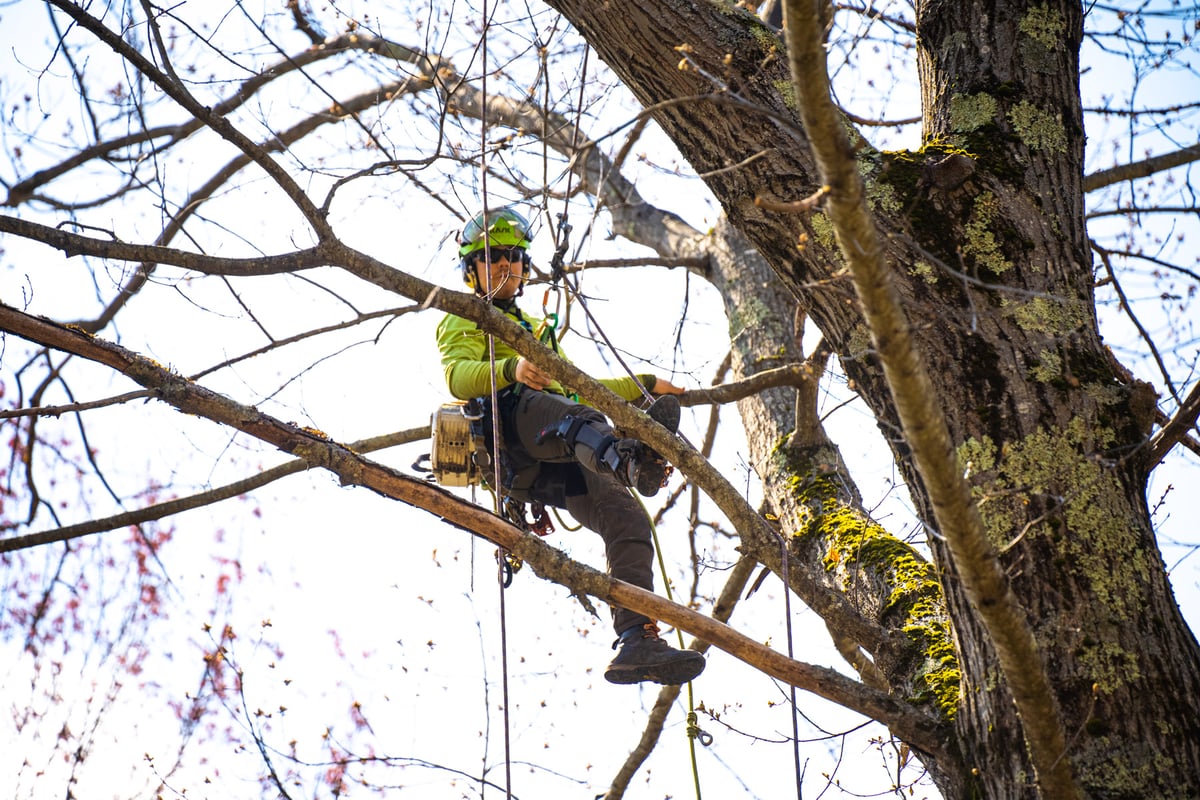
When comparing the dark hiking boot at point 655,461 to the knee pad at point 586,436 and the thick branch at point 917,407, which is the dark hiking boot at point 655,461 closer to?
the knee pad at point 586,436

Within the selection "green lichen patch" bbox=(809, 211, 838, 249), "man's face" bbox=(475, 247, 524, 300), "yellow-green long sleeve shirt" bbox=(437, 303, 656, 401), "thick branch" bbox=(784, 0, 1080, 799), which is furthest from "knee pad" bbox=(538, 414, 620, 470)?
"thick branch" bbox=(784, 0, 1080, 799)

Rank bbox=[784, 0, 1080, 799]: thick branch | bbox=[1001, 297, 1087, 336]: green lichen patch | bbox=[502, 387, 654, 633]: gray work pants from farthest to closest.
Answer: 1. bbox=[502, 387, 654, 633]: gray work pants
2. bbox=[1001, 297, 1087, 336]: green lichen patch
3. bbox=[784, 0, 1080, 799]: thick branch

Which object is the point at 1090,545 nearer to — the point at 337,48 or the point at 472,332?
the point at 472,332

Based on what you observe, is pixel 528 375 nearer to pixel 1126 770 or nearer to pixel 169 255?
pixel 169 255

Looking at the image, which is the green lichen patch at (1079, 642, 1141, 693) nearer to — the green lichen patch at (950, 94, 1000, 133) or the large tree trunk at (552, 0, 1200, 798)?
the large tree trunk at (552, 0, 1200, 798)

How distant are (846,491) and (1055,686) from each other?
5.75 ft

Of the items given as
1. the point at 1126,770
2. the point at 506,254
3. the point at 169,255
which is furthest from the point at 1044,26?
the point at 169,255

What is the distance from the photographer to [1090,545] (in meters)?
2.03

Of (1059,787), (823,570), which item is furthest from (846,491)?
(1059,787)

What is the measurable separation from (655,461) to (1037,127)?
57.6 inches

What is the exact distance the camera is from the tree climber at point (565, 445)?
3.23 meters

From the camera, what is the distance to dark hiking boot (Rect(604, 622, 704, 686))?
317 cm

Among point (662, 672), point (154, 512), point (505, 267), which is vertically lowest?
point (662, 672)

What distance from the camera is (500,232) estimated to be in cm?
393
